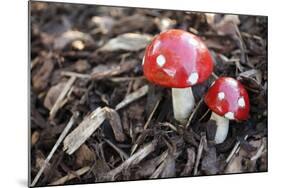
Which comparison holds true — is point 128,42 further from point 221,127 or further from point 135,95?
point 221,127

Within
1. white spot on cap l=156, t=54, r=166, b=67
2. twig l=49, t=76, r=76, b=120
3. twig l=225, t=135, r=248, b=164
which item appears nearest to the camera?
white spot on cap l=156, t=54, r=166, b=67

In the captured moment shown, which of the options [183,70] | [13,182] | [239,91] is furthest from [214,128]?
[13,182]

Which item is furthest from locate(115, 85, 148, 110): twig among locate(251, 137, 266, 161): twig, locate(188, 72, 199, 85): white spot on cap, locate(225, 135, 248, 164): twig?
locate(251, 137, 266, 161): twig

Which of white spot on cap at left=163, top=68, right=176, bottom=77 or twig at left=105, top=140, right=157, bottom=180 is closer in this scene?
white spot on cap at left=163, top=68, right=176, bottom=77

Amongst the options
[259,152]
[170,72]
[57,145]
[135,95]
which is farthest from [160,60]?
[259,152]

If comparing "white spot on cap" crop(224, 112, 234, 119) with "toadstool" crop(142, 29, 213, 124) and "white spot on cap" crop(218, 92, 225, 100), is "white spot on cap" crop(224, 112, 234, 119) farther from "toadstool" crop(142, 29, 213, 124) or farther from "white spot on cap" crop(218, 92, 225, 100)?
"toadstool" crop(142, 29, 213, 124)

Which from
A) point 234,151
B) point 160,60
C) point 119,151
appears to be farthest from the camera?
point 234,151

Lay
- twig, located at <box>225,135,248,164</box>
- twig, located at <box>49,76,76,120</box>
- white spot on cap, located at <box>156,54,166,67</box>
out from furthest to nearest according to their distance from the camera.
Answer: twig, located at <box>225,135,248,164</box> < twig, located at <box>49,76,76,120</box> < white spot on cap, located at <box>156,54,166,67</box>
